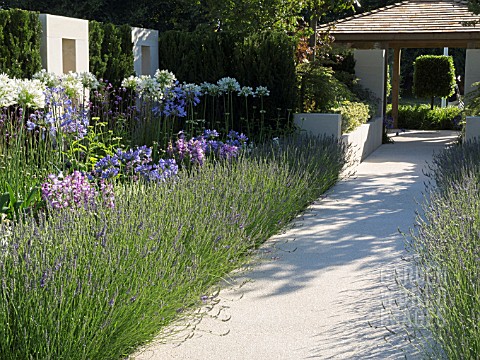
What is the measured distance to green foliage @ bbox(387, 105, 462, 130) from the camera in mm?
19812

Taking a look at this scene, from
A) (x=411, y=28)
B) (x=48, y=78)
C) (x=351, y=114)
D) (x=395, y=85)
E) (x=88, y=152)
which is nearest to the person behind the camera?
(x=88, y=152)

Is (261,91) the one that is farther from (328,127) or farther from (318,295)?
(318,295)

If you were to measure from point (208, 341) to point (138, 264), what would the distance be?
562 millimetres

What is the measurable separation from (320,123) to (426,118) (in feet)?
31.6

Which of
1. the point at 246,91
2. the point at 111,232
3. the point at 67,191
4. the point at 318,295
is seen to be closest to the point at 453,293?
the point at 318,295

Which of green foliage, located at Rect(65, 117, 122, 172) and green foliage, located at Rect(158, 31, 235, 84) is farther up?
green foliage, located at Rect(158, 31, 235, 84)

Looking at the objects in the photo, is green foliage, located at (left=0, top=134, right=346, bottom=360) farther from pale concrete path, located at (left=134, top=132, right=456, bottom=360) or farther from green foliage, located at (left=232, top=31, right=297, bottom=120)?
green foliage, located at (left=232, top=31, right=297, bottom=120)

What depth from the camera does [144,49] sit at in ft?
37.6

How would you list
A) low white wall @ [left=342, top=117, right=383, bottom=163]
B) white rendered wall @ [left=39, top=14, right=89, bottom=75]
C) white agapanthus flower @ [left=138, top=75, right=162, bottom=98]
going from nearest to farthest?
white rendered wall @ [left=39, top=14, right=89, bottom=75] → white agapanthus flower @ [left=138, top=75, right=162, bottom=98] → low white wall @ [left=342, top=117, right=383, bottom=163]

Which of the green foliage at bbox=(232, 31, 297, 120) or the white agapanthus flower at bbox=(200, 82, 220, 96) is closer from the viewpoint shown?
the white agapanthus flower at bbox=(200, 82, 220, 96)

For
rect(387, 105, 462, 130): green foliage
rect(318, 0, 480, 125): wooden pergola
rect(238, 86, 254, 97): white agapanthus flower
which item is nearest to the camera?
rect(238, 86, 254, 97): white agapanthus flower

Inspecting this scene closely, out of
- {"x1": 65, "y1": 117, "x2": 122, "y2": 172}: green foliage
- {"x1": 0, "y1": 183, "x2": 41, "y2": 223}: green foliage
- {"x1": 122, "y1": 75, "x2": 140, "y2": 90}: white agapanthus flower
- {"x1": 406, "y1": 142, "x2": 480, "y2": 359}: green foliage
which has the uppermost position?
{"x1": 122, "y1": 75, "x2": 140, "y2": 90}: white agapanthus flower

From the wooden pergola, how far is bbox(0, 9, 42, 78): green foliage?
8.67 meters

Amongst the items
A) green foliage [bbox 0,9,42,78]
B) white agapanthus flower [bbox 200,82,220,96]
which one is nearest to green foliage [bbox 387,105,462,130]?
white agapanthus flower [bbox 200,82,220,96]
